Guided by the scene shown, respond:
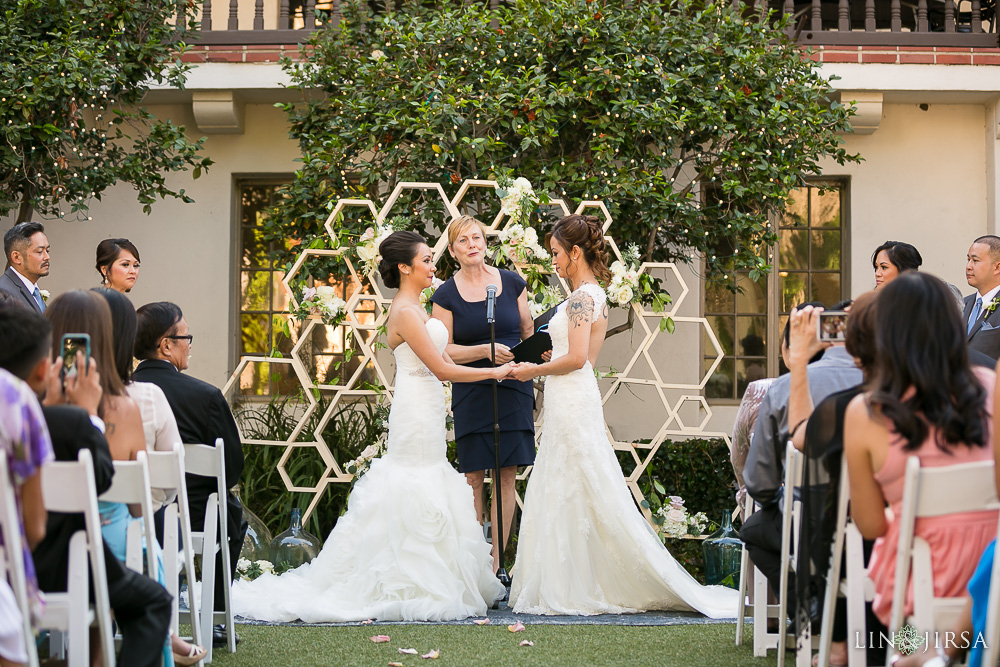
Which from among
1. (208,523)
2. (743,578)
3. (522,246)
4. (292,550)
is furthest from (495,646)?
(522,246)

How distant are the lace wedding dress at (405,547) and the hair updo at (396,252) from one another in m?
0.32

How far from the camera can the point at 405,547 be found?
15.7ft

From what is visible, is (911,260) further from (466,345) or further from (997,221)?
(997,221)

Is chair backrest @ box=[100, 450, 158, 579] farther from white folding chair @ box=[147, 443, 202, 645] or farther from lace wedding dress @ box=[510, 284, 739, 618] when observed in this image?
lace wedding dress @ box=[510, 284, 739, 618]

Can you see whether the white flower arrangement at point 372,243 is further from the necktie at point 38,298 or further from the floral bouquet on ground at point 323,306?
the necktie at point 38,298

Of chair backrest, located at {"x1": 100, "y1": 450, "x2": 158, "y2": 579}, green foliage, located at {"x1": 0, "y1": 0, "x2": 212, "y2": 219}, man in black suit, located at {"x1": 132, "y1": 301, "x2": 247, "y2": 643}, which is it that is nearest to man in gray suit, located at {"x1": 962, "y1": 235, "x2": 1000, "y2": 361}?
man in black suit, located at {"x1": 132, "y1": 301, "x2": 247, "y2": 643}

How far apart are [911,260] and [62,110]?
544cm

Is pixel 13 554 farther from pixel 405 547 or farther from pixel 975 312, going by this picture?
pixel 975 312

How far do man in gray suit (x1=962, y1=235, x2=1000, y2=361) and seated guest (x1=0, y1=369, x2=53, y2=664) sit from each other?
4.76 metres

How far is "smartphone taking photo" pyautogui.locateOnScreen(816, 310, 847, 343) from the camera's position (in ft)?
10.8

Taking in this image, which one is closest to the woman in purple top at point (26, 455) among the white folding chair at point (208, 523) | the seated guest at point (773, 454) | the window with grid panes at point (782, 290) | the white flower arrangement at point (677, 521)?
the white folding chair at point (208, 523)

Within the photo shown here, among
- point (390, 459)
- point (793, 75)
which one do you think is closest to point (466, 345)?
point (390, 459)

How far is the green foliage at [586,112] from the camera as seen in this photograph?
6.69m

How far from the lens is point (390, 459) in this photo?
5062 millimetres
